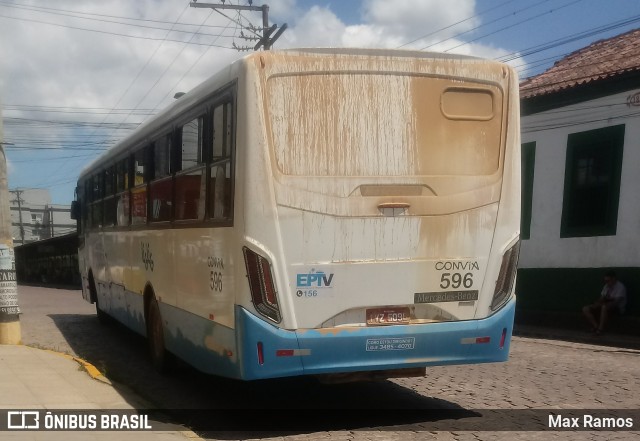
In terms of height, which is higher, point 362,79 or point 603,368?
point 362,79

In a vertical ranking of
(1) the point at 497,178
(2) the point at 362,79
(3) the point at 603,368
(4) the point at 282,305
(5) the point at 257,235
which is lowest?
(3) the point at 603,368

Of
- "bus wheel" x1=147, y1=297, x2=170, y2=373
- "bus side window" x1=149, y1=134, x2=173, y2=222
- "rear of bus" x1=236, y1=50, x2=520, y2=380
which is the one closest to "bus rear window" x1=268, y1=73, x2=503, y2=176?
"rear of bus" x1=236, y1=50, x2=520, y2=380

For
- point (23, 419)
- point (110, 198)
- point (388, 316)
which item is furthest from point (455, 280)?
point (110, 198)

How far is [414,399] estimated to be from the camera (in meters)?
8.00

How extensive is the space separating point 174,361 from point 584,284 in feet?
36.6

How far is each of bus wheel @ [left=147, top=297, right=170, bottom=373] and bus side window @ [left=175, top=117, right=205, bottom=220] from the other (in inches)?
74.5

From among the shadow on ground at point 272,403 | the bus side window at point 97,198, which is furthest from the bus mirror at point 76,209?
the shadow on ground at point 272,403

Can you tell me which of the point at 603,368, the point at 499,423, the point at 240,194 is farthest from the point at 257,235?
the point at 603,368

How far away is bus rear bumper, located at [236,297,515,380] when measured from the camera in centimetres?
629

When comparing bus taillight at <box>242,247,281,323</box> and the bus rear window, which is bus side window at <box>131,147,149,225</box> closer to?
bus taillight at <box>242,247,281,323</box>

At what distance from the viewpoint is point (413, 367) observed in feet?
22.4

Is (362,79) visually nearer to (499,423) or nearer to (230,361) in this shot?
(230,361)

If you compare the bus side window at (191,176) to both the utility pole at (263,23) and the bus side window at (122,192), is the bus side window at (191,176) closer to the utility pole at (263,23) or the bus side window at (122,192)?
the bus side window at (122,192)

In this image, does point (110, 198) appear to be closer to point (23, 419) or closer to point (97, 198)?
point (97, 198)
